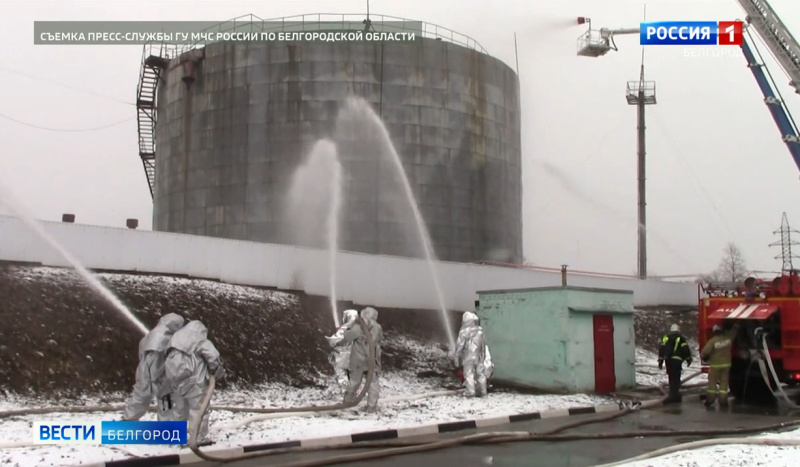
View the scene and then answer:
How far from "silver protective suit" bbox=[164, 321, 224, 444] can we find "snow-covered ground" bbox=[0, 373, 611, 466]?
484 millimetres

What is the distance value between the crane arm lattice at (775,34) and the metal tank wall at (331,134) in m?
9.55

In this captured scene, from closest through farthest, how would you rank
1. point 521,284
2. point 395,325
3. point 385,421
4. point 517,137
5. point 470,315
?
point 385,421, point 470,315, point 395,325, point 521,284, point 517,137

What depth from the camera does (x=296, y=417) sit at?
1134cm

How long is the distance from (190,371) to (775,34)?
864 inches

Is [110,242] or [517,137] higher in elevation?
[517,137]

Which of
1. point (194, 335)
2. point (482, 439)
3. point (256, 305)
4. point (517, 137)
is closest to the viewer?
point (194, 335)

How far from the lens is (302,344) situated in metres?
16.5

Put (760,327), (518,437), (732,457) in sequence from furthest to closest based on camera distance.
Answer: (760,327) < (518,437) < (732,457)

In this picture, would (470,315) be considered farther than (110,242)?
No

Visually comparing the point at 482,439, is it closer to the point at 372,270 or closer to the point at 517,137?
the point at 372,270

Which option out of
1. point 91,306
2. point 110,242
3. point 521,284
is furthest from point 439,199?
point 91,306

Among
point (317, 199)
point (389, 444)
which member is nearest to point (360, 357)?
point (389, 444)

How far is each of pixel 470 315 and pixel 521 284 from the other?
391 inches

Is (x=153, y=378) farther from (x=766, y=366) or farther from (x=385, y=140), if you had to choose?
(x=385, y=140)
